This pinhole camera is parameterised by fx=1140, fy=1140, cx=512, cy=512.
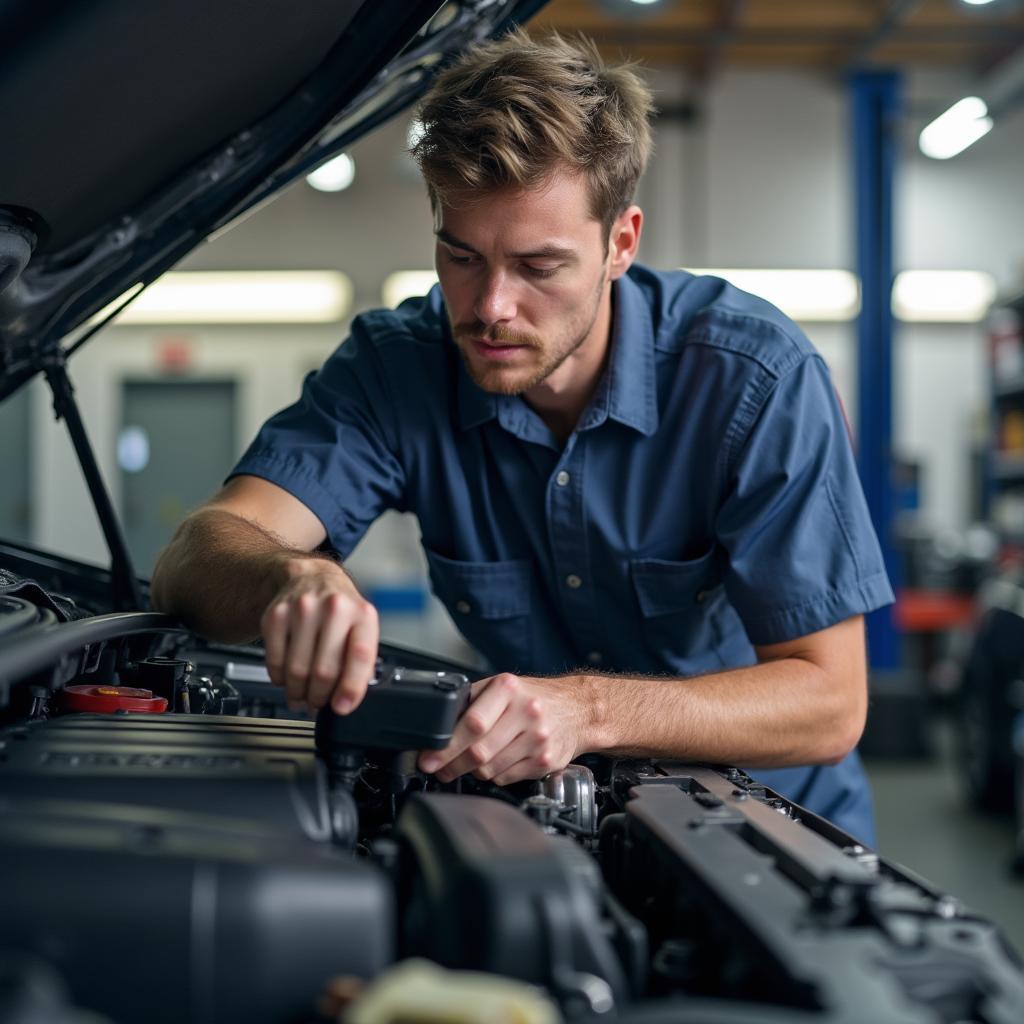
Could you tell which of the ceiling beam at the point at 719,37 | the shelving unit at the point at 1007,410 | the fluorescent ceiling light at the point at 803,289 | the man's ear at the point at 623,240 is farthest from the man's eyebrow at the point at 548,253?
the fluorescent ceiling light at the point at 803,289

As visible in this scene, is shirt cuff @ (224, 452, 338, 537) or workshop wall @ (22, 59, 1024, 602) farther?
workshop wall @ (22, 59, 1024, 602)

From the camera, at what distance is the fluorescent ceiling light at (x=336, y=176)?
6.68m

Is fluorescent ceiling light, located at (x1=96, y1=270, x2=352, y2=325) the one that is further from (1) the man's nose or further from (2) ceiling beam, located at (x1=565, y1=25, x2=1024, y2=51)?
(1) the man's nose

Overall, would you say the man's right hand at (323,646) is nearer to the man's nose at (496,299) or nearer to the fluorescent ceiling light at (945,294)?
the man's nose at (496,299)

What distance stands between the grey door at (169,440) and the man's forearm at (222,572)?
6669 millimetres

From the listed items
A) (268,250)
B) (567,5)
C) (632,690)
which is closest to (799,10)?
(567,5)

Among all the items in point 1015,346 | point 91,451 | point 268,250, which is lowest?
point 91,451

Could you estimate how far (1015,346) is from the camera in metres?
5.77

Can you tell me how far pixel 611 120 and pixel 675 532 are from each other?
0.53 meters

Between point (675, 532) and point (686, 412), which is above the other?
point (686, 412)

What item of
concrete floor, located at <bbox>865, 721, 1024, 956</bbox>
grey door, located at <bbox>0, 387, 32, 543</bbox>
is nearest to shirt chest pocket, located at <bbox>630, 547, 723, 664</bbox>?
concrete floor, located at <bbox>865, 721, 1024, 956</bbox>

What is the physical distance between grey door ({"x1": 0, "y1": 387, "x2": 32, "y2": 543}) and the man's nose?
7.13m

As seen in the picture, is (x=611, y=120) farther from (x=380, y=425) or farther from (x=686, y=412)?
(x=380, y=425)

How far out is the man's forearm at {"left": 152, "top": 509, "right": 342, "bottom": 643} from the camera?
1.21 m
